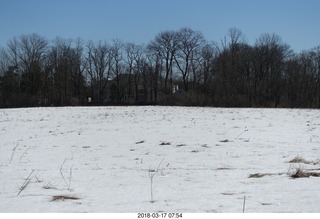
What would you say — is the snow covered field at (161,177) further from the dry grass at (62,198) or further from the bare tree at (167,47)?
the bare tree at (167,47)

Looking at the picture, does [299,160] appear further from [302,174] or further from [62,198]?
[62,198]

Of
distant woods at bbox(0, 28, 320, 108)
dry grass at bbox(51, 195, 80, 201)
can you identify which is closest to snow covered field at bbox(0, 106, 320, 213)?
dry grass at bbox(51, 195, 80, 201)

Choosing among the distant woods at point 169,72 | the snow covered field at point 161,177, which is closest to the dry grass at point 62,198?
the snow covered field at point 161,177

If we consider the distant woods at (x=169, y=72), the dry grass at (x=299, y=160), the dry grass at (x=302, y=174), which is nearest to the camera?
the dry grass at (x=302, y=174)

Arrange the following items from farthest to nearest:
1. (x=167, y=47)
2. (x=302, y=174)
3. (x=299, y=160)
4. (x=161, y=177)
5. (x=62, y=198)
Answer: (x=167, y=47), (x=299, y=160), (x=161, y=177), (x=302, y=174), (x=62, y=198)

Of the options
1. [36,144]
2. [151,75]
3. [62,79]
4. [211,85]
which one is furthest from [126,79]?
[36,144]

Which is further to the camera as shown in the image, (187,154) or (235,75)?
(235,75)

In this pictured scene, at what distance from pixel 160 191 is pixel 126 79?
92.3 m

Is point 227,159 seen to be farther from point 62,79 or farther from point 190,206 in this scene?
point 62,79

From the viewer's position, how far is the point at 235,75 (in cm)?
7206

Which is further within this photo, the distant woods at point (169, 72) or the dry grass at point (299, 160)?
the distant woods at point (169, 72)

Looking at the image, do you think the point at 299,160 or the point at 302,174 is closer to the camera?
the point at 302,174

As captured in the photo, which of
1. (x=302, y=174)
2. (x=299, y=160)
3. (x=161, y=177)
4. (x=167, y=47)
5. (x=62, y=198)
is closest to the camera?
(x=62, y=198)

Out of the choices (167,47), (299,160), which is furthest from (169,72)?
(299,160)
